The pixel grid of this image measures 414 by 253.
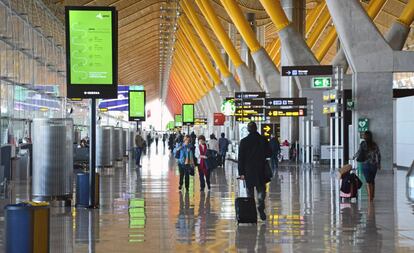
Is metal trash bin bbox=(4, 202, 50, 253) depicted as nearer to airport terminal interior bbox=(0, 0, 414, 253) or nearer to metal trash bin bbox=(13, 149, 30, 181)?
airport terminal interior bbox=(0, 0, 414, 253)

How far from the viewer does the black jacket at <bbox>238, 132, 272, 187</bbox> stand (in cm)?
1348

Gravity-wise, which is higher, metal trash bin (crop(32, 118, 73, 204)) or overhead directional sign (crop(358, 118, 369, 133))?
overhead directional sign (crop(358, 118, 369, 133))

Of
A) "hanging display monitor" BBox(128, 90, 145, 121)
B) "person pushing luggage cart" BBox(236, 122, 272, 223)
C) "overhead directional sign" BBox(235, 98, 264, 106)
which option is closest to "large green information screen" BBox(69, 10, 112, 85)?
"person pushing luggage cart" BBox(236, 122, 272, 223)

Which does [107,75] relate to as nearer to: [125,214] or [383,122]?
[125,214]

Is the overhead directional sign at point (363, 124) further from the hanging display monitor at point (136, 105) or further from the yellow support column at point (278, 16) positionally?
the hanging display monitor at point (136, 105)

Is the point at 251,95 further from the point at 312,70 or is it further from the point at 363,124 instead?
the point at 363,124

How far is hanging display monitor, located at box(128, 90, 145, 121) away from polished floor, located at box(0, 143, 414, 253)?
77.3ft

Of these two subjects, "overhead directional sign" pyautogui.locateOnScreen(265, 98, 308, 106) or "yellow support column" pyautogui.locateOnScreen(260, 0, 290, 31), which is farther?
"overhead directional sign" pyautogui.locateOnScreen(265, 98, 308, 106)

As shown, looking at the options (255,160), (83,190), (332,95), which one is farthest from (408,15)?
(255,160)

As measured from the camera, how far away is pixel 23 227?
8.77m

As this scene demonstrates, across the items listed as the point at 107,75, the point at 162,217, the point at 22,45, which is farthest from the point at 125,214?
the point at 22,45

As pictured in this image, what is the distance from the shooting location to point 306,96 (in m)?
39.9

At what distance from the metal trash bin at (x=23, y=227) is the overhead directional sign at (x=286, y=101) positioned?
3010 cm

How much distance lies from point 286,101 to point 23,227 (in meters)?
31.0
